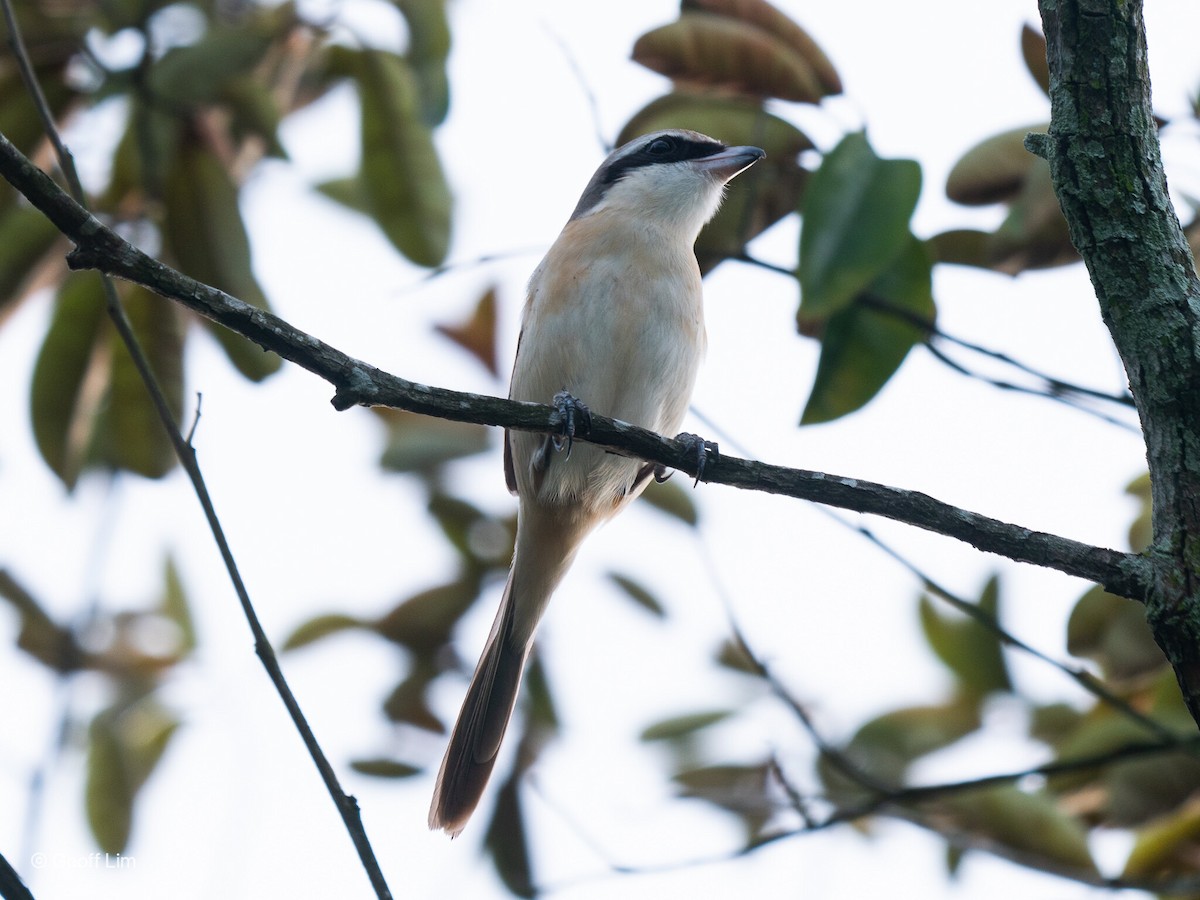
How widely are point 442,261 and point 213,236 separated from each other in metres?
0.87

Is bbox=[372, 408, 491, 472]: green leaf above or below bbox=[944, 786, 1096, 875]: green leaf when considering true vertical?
above

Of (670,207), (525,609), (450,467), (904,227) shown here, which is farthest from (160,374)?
(904,227)

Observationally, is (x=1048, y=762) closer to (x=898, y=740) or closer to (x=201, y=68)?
(x=898, y=740)

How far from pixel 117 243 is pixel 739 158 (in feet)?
8.58

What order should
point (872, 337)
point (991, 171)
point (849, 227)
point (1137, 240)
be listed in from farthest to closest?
point (991, 171), point (872, 337), point (849, 227), point (1137, 240)

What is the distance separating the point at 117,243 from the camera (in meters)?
2.22

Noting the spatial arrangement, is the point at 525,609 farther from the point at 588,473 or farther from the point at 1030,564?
the point at 1030,564

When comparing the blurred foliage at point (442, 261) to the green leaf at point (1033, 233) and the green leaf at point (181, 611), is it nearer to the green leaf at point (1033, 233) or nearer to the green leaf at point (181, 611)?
the green leaf at point (1033, 233)

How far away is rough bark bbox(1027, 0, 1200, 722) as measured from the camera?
215 cm

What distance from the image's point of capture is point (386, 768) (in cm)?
426

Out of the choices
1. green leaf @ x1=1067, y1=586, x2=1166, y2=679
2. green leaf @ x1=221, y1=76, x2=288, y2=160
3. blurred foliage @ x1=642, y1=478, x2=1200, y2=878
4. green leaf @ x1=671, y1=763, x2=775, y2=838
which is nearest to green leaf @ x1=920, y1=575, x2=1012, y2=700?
blurred foliage @ x1=642, y1=478, x2=1200, y2=878

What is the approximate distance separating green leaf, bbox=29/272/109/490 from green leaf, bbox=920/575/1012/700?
9.85ft

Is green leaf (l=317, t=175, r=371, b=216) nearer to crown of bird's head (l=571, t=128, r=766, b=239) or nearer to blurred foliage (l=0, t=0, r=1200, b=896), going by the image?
blurred foliage (l=0, t=0, r=1200, b=896)

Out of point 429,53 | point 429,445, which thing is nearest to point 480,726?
point 429,445
